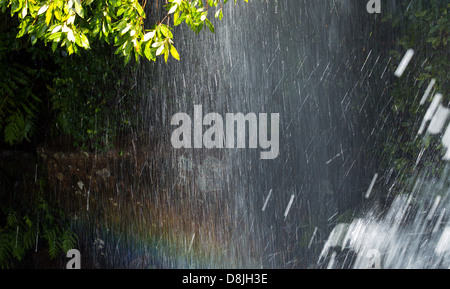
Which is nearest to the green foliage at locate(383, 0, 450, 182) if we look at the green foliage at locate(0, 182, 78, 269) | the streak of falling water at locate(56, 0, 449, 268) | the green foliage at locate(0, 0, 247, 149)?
the streak of falling water at locate(56, 0, 449, 268)

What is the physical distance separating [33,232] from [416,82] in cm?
612

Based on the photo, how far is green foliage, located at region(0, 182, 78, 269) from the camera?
677 centimetres

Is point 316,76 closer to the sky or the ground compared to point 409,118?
closer to the sky

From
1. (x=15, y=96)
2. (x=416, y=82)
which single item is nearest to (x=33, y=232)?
(x=15, y=96)

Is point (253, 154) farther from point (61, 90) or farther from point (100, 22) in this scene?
point (100, 22)

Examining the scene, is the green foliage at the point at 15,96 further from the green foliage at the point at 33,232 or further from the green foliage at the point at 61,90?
the green foliage at the point at 33,232

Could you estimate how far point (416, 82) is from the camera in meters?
6.72

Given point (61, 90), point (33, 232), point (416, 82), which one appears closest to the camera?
point (416, 82)

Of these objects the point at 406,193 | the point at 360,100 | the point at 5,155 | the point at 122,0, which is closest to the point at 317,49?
the point at 360,100

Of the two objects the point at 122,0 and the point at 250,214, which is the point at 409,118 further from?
the point at 122,0

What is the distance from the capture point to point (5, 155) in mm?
7270

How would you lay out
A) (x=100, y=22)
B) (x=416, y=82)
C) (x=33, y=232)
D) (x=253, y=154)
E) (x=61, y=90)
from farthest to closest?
(x=253, y=154) < (x=61, y=90) < (x=33, y=232) < (x=416, y=82) < (x=100, y=22)

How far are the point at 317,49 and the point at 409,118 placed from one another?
1.83m

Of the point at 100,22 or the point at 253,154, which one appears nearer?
the point at 100,22
